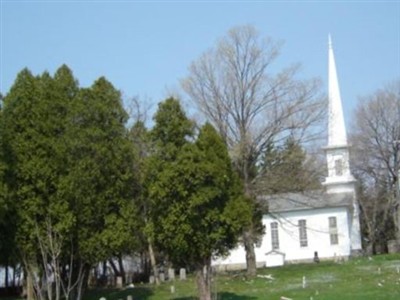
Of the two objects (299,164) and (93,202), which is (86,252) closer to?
(93,202)

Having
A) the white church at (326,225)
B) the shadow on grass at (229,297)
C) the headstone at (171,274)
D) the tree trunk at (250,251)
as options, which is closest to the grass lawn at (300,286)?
the shadow on grass at (229,297)

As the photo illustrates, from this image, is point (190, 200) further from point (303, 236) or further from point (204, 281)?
point (303, 236)

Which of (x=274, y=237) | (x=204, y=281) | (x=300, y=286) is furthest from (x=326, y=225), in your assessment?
(x=204, y=281)

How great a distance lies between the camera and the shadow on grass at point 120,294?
102 feet

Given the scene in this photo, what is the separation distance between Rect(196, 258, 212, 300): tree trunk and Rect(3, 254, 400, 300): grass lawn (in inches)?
64.2

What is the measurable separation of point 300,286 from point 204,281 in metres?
6.65

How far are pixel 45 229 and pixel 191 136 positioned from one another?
20.8 ft

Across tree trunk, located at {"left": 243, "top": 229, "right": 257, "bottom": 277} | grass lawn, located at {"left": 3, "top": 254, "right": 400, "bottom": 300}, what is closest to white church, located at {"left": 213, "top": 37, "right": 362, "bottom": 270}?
tree trunk, located at {"left": 243, "top": 229, "right": 257, "bottom": 277}

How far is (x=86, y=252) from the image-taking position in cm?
2688

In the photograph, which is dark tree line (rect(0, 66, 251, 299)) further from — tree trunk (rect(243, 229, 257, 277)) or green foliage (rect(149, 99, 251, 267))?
tree trunk (rect(243, 229, 257, 277))

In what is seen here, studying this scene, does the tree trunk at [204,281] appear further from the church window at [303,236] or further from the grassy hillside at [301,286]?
the church window at [303,236]

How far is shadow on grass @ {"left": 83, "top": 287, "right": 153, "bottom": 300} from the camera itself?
102ft

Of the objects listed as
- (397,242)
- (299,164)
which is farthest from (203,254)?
(397,242)

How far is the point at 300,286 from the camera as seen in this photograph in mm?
30031
